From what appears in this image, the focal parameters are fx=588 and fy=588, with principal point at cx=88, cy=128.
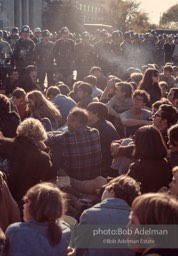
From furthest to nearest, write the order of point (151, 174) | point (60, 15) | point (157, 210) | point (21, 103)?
point (60, 15) → point (21, 103) → point (151, 174) → point (157, 210)

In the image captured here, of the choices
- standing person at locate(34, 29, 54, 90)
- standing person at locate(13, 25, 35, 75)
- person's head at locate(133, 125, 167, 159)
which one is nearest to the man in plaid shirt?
person's head at locate(133, 125, 167, 159)

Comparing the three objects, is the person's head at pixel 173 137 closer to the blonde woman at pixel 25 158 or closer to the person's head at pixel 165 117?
the person's head at pixel 165 117

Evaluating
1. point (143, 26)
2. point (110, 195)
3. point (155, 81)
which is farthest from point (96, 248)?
point (143, 26)

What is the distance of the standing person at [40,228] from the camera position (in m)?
3.75

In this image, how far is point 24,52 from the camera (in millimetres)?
17656

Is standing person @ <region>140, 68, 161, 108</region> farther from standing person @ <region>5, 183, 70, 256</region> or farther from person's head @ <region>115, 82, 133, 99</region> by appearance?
standing person @ <region>5, 183, 70, 256</region>

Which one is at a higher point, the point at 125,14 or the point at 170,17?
the point at 125,14

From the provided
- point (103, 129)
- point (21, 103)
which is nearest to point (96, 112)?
point (103, 129)

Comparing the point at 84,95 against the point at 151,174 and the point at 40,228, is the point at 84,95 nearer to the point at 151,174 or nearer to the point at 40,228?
the point at 151,174

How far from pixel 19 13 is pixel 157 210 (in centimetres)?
4388

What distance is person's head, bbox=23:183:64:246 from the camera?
148 inches

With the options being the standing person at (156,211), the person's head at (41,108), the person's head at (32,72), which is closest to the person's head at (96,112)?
the person's head at (41,108)

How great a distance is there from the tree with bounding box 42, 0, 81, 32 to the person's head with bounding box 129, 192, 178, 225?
46.1m

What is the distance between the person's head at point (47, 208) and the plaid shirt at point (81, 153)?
2723 millimetres
